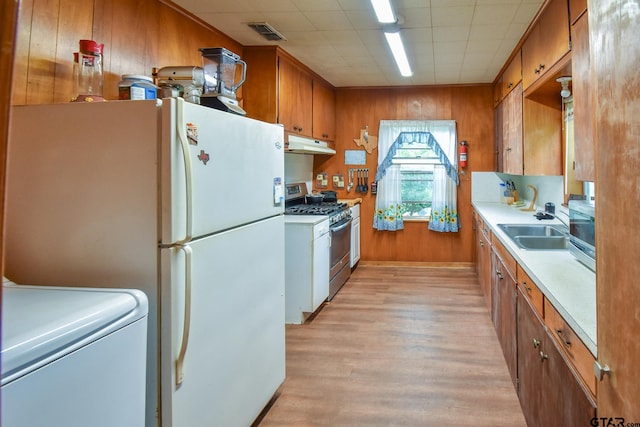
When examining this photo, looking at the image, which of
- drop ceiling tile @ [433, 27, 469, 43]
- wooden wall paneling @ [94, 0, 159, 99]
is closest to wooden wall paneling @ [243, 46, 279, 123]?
wooden wall paneling @ [94, 0, 159, 99]

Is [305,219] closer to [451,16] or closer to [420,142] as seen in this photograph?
[451,16]

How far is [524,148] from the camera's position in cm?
355

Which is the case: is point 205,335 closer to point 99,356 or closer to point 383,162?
point 99,356

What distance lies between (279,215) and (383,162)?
361cm

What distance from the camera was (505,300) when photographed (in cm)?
266

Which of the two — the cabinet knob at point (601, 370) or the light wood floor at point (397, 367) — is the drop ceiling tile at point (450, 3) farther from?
the cabinet knob at point (601, 370)

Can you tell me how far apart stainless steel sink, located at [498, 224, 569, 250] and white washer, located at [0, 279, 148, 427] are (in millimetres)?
2204

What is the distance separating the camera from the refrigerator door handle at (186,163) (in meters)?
1.42

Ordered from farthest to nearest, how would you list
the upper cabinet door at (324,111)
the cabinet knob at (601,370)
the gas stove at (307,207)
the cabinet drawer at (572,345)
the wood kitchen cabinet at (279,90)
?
the upper cabinet door at (324,111) → the gas stove at (307,207) → the wood kitchen cabinet at (279,90) → the cabinet drawer at (572,345) → the cabinet knob at (601,370)

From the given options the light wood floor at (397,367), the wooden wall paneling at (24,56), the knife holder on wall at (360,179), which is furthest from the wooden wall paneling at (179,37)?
the knife holder on wall at (360,179)

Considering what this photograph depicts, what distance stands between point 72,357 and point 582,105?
7.09 ft

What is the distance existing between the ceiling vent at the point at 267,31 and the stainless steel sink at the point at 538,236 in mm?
2353

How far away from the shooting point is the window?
570 cm

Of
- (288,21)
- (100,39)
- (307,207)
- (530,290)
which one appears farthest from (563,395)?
(307,207)
